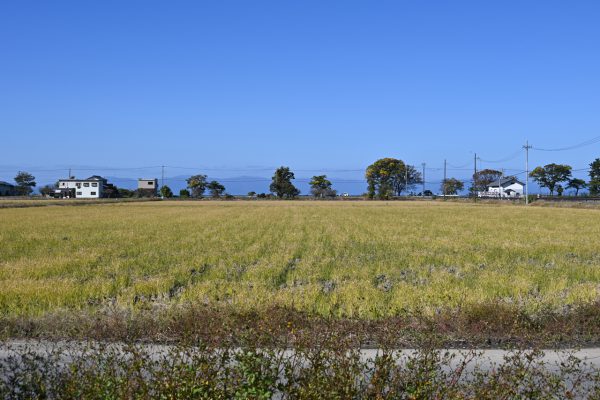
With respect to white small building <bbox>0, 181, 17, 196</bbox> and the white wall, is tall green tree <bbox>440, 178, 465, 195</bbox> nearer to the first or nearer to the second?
the white wall

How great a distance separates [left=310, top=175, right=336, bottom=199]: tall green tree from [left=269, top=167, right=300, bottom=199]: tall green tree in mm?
6256

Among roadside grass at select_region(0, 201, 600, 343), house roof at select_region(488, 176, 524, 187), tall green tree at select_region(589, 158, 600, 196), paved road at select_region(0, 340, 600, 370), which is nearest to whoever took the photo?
paved road at select_region(0, 340, 600, 370)

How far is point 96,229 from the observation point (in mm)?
28156

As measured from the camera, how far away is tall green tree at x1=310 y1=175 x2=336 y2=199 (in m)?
118

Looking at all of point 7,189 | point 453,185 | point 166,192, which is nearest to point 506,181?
point 453,185

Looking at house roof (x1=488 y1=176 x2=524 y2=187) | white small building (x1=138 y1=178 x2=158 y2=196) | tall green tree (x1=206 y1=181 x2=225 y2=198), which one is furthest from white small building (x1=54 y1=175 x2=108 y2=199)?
house roof (x1=488 y1=176 x2=524 y2=187)

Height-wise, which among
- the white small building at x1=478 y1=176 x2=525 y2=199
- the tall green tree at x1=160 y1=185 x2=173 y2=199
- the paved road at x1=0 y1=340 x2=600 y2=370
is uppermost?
the white small building at x1=478 y1=176 x2=525 y2=199

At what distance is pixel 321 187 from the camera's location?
125 meters

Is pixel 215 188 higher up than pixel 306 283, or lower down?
higher up

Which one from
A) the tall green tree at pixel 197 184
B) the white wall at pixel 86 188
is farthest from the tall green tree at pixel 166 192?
the white wall at pixel 86 188

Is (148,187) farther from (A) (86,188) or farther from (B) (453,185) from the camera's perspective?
(B) (453,185)

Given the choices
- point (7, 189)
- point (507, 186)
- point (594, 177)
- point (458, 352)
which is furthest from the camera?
point (507, 186)

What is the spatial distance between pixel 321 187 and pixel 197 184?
2907 centimetres

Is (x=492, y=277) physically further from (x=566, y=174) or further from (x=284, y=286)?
(x=566, y=174)
